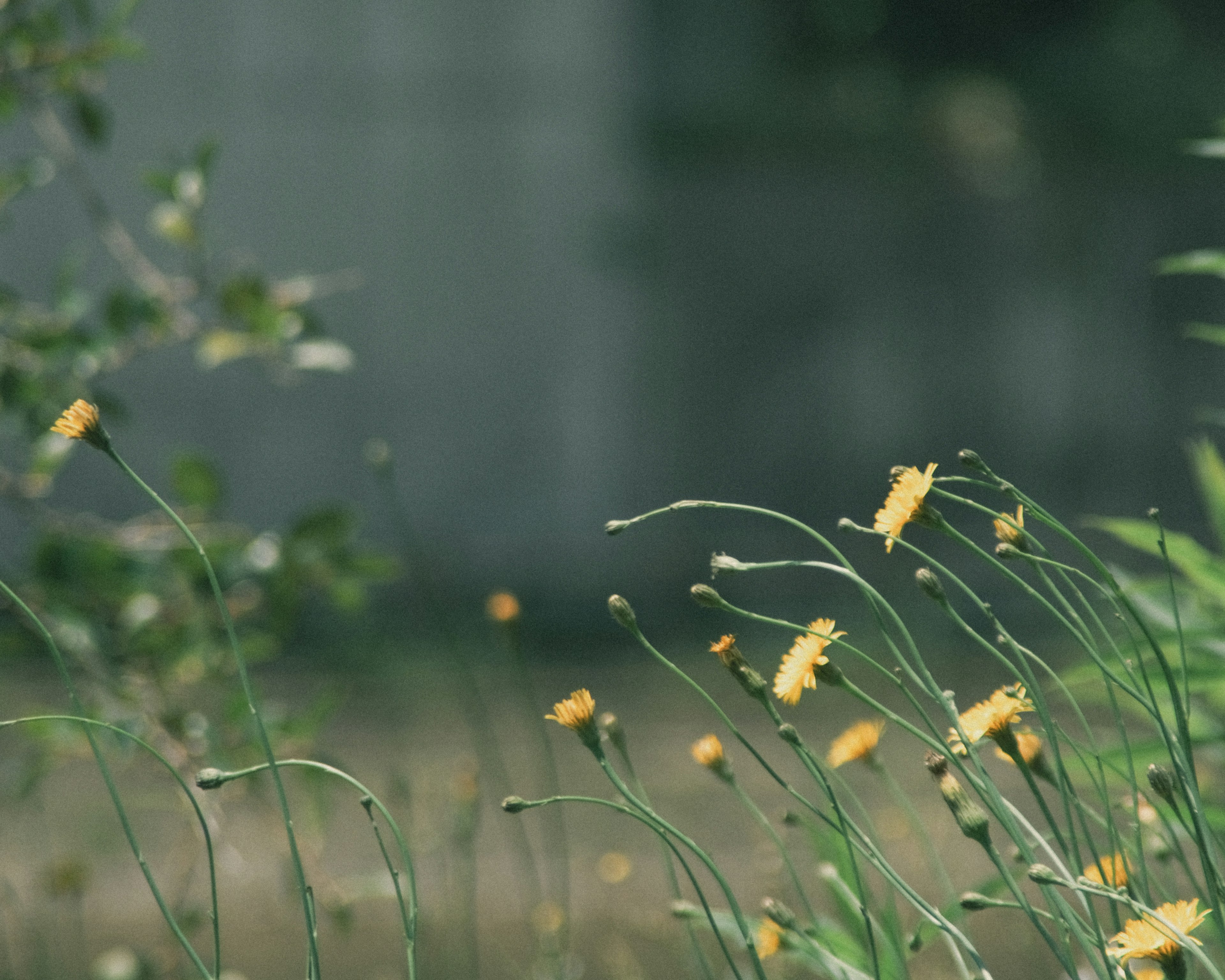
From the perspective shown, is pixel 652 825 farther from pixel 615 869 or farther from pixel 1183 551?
pixel 615 869

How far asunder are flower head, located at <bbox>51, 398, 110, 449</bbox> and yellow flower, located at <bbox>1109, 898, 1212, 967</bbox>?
56cm

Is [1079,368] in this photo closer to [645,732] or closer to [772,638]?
[772,638]

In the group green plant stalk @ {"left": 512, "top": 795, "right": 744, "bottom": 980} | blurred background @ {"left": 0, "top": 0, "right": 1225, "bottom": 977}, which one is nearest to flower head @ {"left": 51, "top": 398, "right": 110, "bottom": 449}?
green plant stalk @ {"left": 512, "top": 795, "right": 744, "bottom": 980}

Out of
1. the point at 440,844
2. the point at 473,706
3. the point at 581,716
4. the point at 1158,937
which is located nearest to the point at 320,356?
the point at 440,844

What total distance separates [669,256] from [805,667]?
14.8 ft

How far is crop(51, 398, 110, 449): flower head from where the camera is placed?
661 millimetres

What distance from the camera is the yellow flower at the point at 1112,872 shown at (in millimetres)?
655

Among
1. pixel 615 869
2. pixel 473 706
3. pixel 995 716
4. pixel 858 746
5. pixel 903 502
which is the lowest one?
pixel 473 706

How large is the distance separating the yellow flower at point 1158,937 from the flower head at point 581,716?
10.7 inches

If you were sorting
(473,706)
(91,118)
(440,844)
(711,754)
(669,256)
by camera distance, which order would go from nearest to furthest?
(711,754), (91,118), (440,844), (473,706), (669,256)

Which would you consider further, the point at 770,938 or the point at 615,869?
the point at 615,869

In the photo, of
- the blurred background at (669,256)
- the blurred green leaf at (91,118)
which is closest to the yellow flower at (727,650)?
the blurred green leaf at (91,118)

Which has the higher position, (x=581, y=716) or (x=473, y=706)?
(x=581, y=716)

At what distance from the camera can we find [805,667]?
0.68 meters
